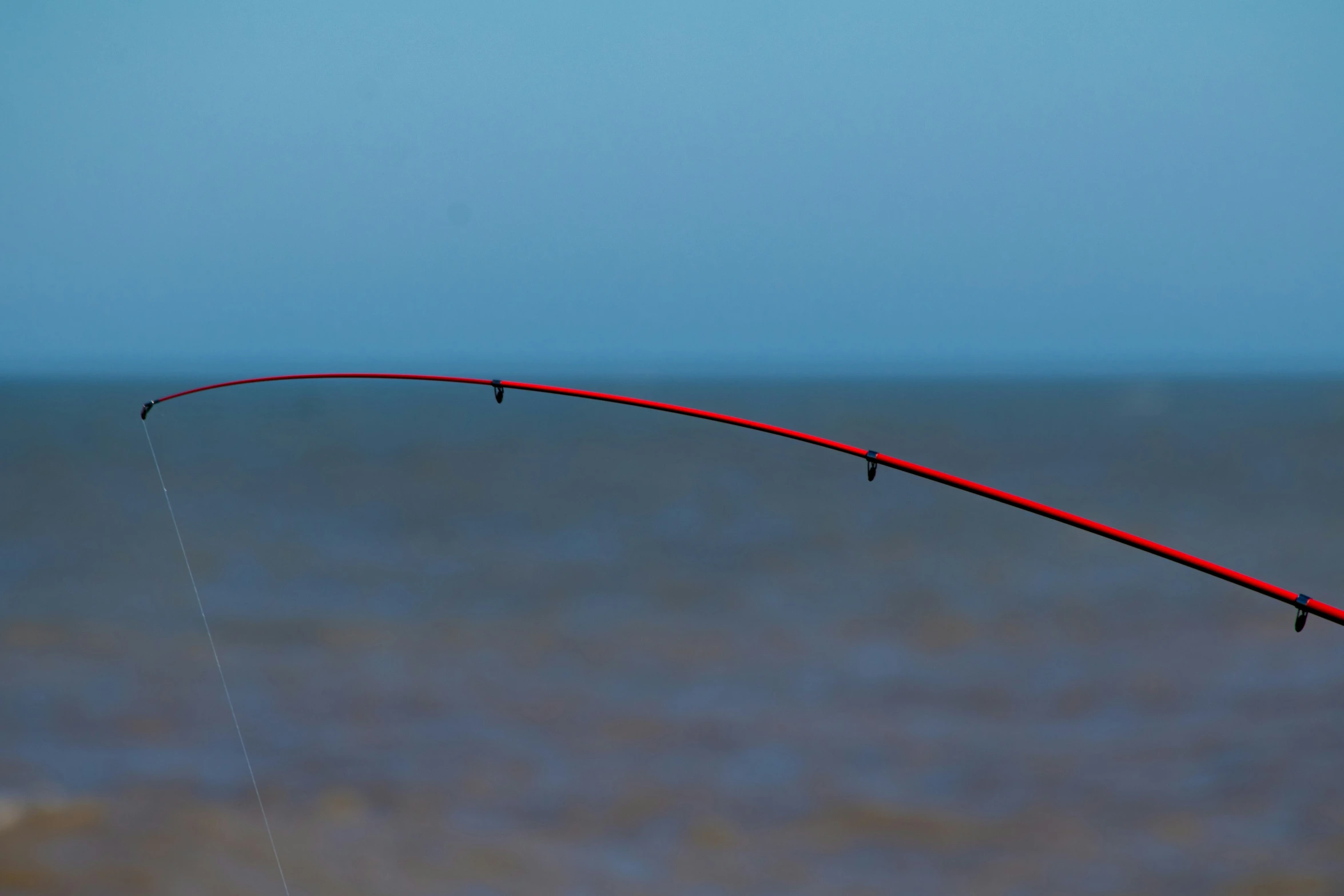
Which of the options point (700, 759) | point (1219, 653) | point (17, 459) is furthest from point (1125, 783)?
point (17, 459)

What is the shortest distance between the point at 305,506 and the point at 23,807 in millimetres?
24029

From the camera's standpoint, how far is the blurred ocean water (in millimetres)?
9328

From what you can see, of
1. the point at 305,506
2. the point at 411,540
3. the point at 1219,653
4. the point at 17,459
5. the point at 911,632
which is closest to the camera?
the point at 1219,653

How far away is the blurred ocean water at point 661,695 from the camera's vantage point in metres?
9.33

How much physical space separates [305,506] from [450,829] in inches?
987

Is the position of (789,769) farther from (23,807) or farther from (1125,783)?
(23,807)

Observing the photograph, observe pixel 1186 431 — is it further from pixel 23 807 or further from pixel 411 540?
pixel 23 807

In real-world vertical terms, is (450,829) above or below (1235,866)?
below

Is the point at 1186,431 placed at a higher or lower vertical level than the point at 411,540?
higher

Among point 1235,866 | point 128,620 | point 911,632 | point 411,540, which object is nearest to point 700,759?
point 1235,866

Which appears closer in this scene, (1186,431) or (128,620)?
(128,620)

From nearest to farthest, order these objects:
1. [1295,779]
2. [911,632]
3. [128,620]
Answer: [1295,779] < [128,620] < [911,632]

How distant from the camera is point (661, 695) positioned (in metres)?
14.3

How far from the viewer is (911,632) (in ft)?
61.1
